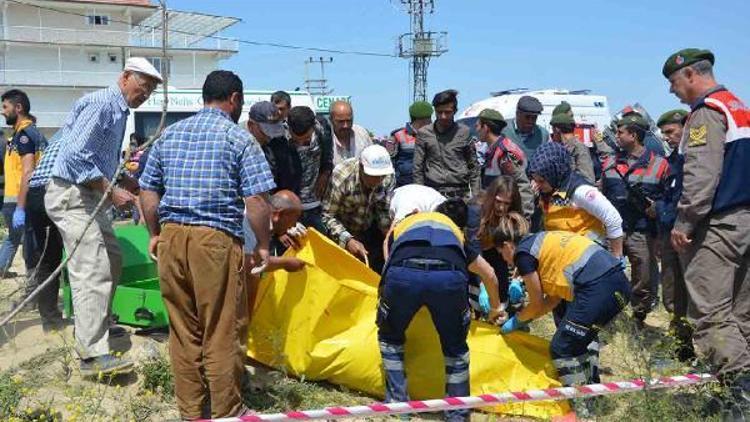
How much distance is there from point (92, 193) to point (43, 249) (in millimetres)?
1274

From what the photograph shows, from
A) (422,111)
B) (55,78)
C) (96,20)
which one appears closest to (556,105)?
(422,111)

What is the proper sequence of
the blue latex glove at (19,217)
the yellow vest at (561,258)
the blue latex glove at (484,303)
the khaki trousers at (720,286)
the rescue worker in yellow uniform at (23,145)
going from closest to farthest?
the khaki trousers at (720,286) < the yellow vest at (561,258) < the blue latex glove at (484,303) < the rescue worker in yellow uniform at (23,145) < the blue latex glove at (19,217)

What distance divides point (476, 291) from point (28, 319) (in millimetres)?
3624

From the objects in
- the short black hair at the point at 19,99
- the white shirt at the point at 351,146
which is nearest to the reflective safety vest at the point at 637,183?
the white shirt at the point at 351,146

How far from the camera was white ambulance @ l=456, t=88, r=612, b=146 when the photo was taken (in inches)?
477

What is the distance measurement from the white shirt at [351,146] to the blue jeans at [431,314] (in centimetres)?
248

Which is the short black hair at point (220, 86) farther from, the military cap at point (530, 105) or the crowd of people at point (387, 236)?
the military cap at point (530, 105)

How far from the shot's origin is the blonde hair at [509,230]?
3873 mm

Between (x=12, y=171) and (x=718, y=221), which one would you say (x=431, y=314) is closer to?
(x=718, y=221)

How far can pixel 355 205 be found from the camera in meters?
4.64

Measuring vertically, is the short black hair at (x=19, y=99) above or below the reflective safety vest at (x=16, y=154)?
above

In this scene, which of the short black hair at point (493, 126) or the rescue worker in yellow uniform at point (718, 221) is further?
the short black hair at point (493, 126)

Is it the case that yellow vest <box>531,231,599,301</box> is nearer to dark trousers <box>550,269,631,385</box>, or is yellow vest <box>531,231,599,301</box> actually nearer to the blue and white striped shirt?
dark trousers <box>550,269,631,385</box>

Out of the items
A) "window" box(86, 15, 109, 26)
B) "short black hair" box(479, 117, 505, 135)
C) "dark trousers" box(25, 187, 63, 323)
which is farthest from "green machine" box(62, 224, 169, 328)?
"window" box(86, 15, 109, 26)
